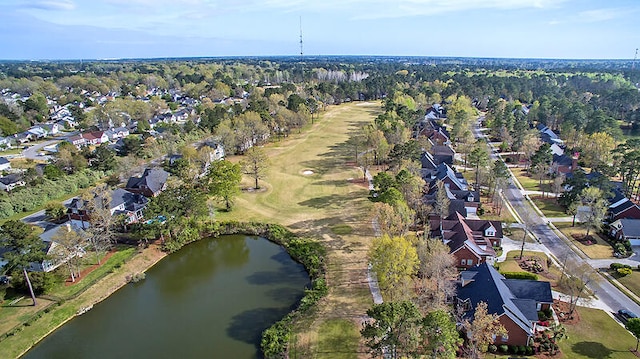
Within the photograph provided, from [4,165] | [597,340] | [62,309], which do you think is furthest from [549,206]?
[4,165]

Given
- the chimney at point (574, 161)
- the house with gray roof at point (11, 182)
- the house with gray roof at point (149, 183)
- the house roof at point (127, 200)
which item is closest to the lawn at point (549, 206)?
the chimney at point (574, 161)

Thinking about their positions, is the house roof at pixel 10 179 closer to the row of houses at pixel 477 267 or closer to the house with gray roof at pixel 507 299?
the row of houses at pixel 477 267

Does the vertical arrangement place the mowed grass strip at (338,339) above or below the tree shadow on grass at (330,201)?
below

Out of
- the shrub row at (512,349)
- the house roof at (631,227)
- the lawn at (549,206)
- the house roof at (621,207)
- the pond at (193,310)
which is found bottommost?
the pond at (193,310)

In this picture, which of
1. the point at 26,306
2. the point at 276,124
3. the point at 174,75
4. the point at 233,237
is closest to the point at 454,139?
the point at 276,124

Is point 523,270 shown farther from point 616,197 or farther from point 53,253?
point 53,253
